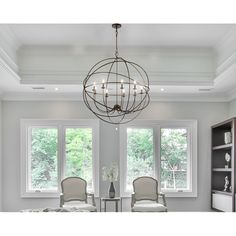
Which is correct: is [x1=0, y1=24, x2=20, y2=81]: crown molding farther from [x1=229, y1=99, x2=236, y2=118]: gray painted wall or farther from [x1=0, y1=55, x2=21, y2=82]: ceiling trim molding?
[x1=229, y1=99, x2=236, y2=118]: gray painted wall

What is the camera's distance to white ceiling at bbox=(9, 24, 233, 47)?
4.71m

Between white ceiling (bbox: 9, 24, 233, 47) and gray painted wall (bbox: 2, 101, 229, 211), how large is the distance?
5.60 ft

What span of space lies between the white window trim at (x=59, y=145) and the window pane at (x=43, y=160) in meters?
0.10

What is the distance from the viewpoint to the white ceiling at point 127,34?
4.71 m

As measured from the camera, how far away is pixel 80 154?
6914mm

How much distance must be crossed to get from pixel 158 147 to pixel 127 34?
8.81 ft

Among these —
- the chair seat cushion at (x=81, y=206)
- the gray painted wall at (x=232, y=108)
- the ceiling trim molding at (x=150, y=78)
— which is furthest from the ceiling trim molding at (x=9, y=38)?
the gray painted wall at (x=232, y=108)

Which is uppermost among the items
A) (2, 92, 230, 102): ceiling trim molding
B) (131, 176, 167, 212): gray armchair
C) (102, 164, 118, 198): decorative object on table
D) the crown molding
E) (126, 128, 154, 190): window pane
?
the crown molding

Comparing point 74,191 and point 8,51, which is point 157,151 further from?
point 8,51

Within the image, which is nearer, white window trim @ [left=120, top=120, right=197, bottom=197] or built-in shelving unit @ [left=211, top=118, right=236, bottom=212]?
built-in shelving unit @ [left=211, top=118, right=236, bottom=212]

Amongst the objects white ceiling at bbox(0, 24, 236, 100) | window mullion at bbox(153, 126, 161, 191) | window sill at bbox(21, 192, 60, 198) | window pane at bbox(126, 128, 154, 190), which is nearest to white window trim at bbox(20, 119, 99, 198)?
window sill at bbox(21, 192, 60, 198)

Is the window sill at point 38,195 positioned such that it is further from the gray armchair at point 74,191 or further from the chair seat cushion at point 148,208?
the chair seat cushion at point 148,208

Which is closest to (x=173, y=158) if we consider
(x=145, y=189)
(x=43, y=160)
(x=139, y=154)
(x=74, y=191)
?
(x=139, y=154)
